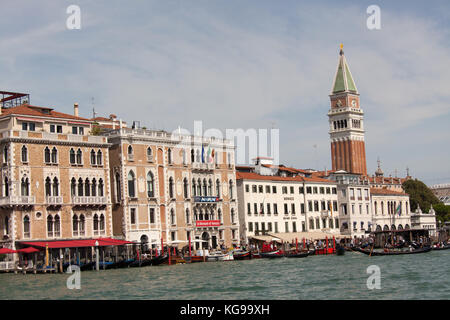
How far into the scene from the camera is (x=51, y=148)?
152 feet

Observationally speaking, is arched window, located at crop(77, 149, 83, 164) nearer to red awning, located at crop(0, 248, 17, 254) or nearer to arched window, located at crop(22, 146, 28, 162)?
arched window, located at crop(22, 146, 28, 162)

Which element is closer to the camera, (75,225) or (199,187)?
(75,225)

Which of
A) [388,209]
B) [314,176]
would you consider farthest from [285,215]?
[388,209]

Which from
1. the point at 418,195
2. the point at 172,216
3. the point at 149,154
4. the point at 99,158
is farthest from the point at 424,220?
the point at 99,158

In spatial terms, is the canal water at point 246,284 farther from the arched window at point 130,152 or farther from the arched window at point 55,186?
the arched window at point 130,152

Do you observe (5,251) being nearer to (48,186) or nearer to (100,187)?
(48,186)

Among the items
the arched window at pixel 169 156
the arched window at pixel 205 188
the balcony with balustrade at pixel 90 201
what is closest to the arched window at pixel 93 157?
the balcony with balustrade at pixel 90 201

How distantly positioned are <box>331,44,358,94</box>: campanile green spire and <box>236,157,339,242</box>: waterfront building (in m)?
32.9

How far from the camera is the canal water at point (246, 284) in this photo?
26.1 m

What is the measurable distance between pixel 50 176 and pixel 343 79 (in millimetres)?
65550

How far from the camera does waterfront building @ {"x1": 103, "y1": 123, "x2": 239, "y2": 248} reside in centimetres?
5047

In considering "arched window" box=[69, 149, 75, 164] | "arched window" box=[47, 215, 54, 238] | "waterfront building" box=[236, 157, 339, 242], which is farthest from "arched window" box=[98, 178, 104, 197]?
"waterfront building" box=[236, 157, 339, 242]

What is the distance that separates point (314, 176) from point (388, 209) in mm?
13484

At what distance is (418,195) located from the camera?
97.8m
